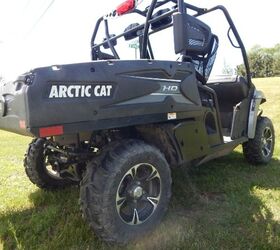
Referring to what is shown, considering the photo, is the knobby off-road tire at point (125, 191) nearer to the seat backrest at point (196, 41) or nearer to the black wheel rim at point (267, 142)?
the seat backrest at point (196, 41)

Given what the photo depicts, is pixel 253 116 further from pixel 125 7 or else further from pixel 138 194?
pixel 138 194

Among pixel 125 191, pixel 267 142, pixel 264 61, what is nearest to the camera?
pixel 125 191

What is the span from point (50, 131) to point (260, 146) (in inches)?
139

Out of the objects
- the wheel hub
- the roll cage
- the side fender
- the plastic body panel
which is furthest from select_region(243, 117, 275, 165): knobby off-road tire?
the wheel hub

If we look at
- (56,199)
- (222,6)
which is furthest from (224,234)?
(222,6)

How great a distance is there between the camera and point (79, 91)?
101 inches

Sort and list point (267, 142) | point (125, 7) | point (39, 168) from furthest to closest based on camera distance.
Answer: point (267, 142) → point (39, 168) → point (125, 7)

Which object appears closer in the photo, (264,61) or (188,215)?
(188,215)

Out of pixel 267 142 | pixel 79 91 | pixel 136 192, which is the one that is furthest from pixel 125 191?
pixel 267 142

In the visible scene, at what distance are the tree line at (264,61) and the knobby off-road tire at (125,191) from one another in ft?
222

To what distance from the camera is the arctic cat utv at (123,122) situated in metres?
2.51

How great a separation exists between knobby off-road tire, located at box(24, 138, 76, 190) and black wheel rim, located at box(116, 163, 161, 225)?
1.38 meters

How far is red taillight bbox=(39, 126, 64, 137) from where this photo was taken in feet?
7.98

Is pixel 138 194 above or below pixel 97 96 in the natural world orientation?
below
